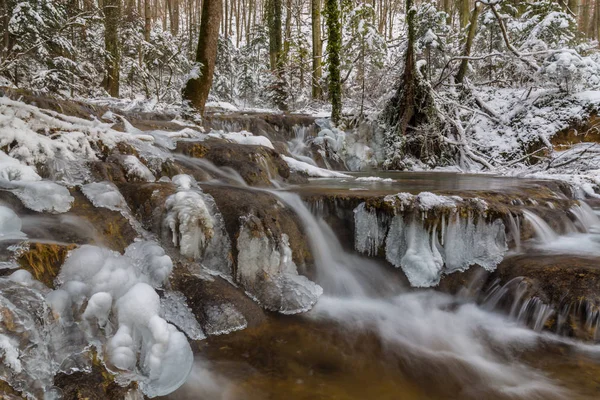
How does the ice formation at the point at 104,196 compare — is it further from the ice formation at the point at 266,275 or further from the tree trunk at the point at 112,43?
the tree trunk at the point at 112,43

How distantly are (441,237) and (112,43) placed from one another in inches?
427

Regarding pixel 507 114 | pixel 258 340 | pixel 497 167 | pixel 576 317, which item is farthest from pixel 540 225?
pixel 507 114

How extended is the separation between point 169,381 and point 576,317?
138 inches

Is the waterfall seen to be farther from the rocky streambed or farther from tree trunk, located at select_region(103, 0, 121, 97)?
tree trunk, located at select_region(103, 0, 121, 97)

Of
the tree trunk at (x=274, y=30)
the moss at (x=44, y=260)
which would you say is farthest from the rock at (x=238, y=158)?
the tree trunk at (x=274, y=30)

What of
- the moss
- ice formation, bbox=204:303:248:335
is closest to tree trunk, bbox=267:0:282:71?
ice formation, bbox=204:303:248:335

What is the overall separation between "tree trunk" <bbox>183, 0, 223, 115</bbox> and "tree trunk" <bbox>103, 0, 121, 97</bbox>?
11.5 feet

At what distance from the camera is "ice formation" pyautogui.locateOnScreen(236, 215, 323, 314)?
3.76 m

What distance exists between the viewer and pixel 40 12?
21.5ft

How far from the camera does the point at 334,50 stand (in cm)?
981

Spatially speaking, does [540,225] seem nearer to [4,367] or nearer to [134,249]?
[134,249]

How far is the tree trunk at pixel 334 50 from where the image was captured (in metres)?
9.64

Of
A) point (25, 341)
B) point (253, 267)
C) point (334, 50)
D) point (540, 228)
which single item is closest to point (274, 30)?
point (334, 50)

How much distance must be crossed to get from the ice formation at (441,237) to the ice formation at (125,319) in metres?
2.80
